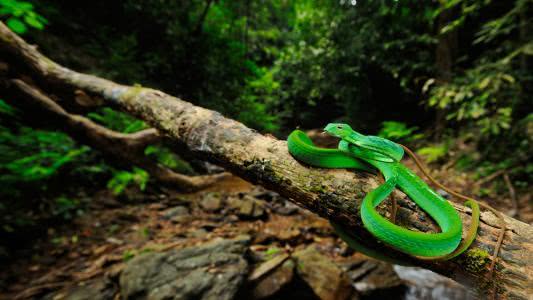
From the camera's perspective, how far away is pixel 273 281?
373 cm

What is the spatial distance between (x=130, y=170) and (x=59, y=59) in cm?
372

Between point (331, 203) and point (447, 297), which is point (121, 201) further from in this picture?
point (447, 297)

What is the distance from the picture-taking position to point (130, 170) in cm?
588

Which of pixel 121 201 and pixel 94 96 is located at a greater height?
pixel 94 96

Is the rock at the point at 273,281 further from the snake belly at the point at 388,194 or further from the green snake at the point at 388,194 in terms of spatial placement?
the snake belly at the point at 388,194

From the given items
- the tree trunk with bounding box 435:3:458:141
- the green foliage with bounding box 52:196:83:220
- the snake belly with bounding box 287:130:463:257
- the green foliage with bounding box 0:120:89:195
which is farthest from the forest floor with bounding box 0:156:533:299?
the snake belly with bounding box 287:130:463:257

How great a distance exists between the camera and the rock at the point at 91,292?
3.35 metres

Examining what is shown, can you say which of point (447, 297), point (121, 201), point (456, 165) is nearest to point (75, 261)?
point (121, 201)

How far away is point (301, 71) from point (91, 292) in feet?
33.4

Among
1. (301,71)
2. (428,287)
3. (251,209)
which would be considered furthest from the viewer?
(301,71)

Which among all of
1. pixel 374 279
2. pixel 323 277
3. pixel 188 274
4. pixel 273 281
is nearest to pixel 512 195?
pixel 374 279

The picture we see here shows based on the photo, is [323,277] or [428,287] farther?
[428,287]

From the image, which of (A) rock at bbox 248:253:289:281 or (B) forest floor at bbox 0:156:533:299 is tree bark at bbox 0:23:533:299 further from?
(A) rock at bbox 248:253:289:281

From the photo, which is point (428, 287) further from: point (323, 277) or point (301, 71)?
point (301, 71)
